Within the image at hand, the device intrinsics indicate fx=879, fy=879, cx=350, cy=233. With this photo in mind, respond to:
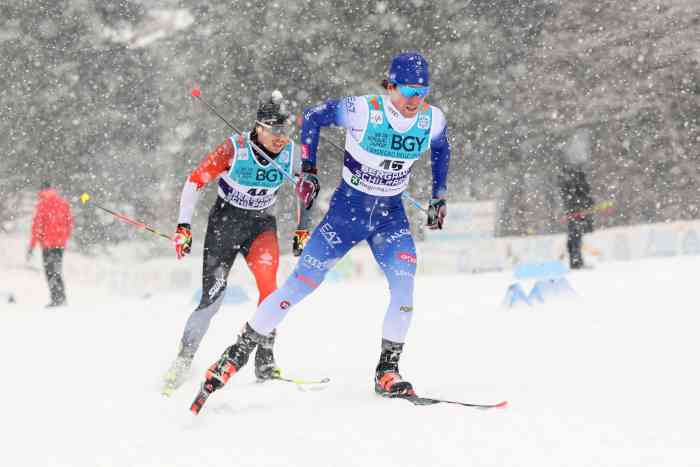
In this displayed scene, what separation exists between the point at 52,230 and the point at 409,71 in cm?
983

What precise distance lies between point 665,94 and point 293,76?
9736mm

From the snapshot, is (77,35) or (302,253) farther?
(77,35)

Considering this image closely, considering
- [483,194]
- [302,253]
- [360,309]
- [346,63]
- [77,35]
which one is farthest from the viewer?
[483,194]

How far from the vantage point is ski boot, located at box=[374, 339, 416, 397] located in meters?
4.92

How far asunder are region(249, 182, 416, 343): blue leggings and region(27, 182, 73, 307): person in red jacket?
912 centimetres

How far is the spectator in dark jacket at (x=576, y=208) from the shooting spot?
1454 cm

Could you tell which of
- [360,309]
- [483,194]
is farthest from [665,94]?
[360,309]

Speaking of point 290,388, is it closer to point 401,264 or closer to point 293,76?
point 401,264

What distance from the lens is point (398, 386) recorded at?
493 cm

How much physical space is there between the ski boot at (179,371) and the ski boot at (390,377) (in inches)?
61.1

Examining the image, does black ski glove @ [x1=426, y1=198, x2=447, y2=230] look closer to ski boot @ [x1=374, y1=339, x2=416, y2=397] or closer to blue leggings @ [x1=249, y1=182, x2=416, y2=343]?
blue leggings @ [x1=249, y1=182, x2=416, y2=343]

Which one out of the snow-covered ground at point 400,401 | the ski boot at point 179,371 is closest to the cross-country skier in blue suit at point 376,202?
the snow-covered ground at point 400,401

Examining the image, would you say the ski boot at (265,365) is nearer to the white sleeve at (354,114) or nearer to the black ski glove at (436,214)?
the black ski glove at (436,214)

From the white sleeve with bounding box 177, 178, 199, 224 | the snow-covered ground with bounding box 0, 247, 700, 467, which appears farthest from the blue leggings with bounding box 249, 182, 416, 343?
the white sleeve with bounding box 177, 178, 199, 224
